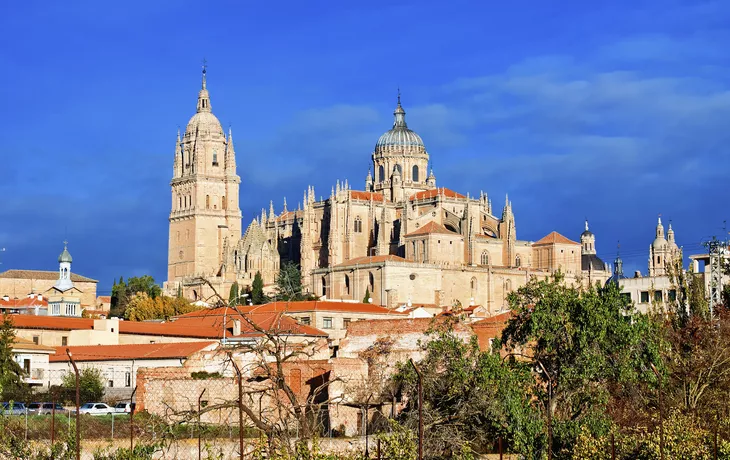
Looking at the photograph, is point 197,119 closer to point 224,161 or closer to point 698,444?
point 224,161

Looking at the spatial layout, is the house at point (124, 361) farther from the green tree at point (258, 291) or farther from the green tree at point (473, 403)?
the green tree at point (258, 291)

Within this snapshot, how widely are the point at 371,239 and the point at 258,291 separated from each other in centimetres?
1430

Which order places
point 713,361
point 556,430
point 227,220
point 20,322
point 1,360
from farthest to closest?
1. point 227,220
2. point 20,322
3. point 1,360
4. point 713,361
5. point 556,430

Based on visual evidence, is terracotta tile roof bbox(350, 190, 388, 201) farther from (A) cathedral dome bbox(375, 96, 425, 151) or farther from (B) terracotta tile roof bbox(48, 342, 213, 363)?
(B) terracotta tile roof bbox(48, 342, 213, 363)

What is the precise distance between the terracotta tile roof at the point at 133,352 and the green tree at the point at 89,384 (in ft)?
6.16

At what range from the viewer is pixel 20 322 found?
6322 centimetres

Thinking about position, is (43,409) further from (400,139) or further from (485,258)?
(400,139)

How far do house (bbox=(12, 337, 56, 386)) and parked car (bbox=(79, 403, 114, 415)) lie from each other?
34.2ft

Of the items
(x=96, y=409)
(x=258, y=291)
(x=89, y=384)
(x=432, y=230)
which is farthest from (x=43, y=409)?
(x=432, y=230)

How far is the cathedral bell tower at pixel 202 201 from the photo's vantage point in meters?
124

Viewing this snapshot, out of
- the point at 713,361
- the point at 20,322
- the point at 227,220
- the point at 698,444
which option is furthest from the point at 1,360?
the point at 227,220

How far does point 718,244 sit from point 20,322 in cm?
3281

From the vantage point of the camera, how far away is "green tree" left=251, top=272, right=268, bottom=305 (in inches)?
4042

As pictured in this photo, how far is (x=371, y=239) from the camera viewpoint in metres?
115
